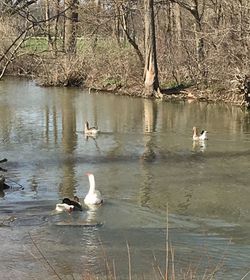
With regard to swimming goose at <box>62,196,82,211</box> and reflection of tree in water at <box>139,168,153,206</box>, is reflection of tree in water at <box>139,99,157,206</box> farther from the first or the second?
swimming goose at <box>62,196,82,211</box>

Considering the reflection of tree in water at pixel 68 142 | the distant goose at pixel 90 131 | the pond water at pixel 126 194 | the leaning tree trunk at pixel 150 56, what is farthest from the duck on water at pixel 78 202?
the leaning tree trunk at pixel 150 56

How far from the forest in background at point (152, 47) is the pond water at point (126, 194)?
186 inches

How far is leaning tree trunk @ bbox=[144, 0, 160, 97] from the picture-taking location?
98.0 ft

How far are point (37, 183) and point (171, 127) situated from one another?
867 cm

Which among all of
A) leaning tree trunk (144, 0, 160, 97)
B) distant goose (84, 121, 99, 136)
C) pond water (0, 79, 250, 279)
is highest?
leaning tree trunk (144, 0, 160, 97)

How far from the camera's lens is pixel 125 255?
354 inches

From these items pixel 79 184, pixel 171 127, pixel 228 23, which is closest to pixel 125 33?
pixel 228 23

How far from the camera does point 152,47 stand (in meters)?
30.2

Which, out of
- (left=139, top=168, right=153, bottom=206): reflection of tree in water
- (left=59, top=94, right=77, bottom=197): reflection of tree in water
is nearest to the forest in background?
(left=59, top=94, right=77, bottom=197): reflection of tree in water

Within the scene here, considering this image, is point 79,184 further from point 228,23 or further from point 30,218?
point 228,23

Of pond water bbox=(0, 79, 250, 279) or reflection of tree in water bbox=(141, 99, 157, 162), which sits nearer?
pond water bbox=(0, 79, 250, 279)

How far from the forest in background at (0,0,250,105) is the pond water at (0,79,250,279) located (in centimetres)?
472

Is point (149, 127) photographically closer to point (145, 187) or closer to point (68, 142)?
point (68, 142)

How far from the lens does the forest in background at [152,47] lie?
2775cm
